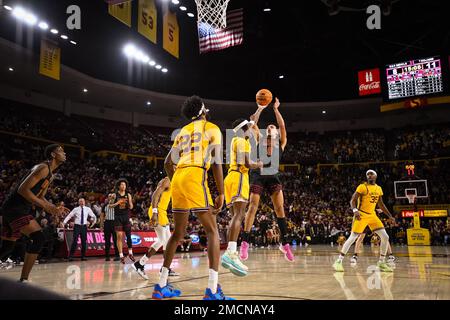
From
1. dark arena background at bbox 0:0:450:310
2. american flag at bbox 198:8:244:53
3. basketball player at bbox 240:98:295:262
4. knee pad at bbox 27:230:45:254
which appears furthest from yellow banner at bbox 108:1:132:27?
knee pad at bbox 27:230:45:254

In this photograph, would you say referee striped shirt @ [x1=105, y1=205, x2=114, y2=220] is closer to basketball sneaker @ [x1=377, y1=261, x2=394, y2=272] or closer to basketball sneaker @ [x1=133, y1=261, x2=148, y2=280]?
basketball sneaker @ [x1=133, y1=261, x2=148, y2=280]

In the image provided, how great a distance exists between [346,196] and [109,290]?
24.0 meters

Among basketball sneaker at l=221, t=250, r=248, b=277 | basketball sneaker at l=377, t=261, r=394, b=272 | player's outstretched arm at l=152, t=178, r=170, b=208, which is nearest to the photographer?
basketball sneaker at l=221, t=250, r=248, b=277

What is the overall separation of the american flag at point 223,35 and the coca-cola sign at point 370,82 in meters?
10.2

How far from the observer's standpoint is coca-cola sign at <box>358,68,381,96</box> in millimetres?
20391

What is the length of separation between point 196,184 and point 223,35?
10450 millimetres

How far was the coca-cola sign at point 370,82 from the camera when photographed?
20391 millimetres

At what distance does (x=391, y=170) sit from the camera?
2728 cm

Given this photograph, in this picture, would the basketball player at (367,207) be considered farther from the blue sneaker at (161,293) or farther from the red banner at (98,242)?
the red banner at (98,242)

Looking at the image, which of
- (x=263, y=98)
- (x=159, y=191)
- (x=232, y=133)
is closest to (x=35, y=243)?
(x=159, y=191)

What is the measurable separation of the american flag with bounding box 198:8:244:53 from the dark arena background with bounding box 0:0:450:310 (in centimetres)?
6

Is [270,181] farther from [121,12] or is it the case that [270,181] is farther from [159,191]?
[121,12]

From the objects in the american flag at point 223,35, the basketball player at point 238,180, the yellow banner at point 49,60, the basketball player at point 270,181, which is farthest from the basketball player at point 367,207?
the yellow banner at point 49,60
